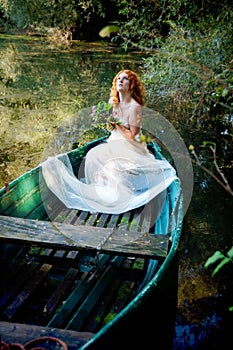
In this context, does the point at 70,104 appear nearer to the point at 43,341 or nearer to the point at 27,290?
the point at 27,290

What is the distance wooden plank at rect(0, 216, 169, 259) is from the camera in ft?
9.07

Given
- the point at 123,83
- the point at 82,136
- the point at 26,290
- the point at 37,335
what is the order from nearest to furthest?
the point at 37,335 → the point at 26,290 → the point at 123,83 → the point at 82,136

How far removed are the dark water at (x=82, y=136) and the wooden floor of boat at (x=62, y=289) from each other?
0.59 metres

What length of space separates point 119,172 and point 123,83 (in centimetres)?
110

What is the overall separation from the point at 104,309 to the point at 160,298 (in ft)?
1.64

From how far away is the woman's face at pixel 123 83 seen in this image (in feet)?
15.0

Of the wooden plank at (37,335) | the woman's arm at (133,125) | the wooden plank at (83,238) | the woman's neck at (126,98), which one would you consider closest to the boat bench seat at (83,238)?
the wooden plank at (83,238)

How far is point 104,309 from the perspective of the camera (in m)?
2.72

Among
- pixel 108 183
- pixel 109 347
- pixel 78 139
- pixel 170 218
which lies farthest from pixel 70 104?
pixel 109 347

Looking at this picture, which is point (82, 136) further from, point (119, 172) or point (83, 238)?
point (83, 238)

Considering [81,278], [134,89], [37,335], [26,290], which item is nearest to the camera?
[37,335]

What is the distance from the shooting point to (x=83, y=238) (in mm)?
2891

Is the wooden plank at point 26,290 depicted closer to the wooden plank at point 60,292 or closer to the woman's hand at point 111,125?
the wooden plank at point 60,292

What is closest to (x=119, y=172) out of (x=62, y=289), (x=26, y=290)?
(x=62, y=289)
